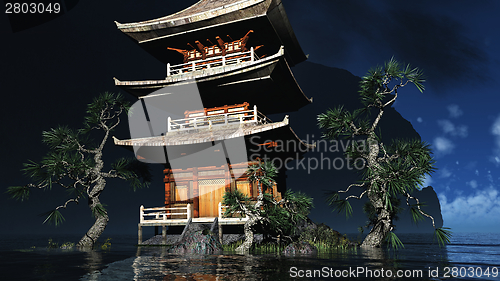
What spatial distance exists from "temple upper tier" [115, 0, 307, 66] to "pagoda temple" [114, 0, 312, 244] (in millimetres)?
53

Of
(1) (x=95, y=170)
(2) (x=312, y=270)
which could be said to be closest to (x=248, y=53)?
(1) (x=95, y=170)

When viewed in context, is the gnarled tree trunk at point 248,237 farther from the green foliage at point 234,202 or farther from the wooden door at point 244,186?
the wooden door at point 244,186

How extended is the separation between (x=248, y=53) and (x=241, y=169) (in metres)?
6.75

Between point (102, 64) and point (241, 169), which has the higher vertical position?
point (102, 64)

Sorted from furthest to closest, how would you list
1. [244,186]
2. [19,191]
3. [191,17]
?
1. [191,17]
2. [244,186]
3. [19,191]

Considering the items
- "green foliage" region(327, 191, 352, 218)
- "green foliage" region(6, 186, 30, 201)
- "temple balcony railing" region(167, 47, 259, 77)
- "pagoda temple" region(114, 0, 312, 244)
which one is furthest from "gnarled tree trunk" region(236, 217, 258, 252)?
"green foliage" region(6, 186, 30, 201)

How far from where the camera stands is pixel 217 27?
1856 cm

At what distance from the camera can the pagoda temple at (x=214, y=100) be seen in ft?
54.7

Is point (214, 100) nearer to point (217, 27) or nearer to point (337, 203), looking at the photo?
point (217, 27)

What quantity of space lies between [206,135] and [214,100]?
331 centimetres

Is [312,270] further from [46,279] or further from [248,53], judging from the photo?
[248,53]

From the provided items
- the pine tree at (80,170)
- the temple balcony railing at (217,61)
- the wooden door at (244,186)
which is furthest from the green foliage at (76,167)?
the wooden door at (244,186)

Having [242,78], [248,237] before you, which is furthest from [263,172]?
[242,78]

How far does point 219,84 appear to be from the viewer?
18094 mm
